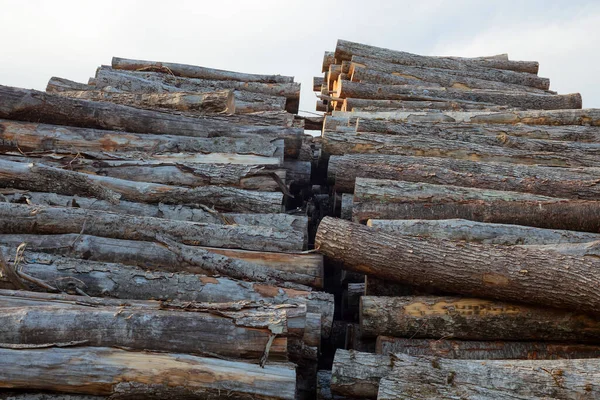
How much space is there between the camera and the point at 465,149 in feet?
24.2

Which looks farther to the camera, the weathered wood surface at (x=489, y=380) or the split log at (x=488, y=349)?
the split log at (x=488, y=349)

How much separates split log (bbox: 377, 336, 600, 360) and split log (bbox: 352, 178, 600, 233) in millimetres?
1387

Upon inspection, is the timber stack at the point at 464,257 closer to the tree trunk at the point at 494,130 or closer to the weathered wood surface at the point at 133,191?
the tree trunk at the point at 494,130

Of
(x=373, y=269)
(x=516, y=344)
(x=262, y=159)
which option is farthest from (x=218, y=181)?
(x=516, y=344)

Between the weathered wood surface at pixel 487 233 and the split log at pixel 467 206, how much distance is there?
0.20m

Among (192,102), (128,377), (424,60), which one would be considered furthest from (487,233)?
(424,60)

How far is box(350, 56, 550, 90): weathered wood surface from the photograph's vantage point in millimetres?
10859

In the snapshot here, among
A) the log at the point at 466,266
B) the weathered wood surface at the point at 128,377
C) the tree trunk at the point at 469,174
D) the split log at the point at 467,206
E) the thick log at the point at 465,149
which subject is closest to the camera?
the weathered wood surface at the point at 128,377

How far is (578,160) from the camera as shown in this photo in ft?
23.9

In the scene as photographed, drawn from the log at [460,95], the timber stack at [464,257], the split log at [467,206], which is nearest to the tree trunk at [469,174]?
the timber stack at [464,257]

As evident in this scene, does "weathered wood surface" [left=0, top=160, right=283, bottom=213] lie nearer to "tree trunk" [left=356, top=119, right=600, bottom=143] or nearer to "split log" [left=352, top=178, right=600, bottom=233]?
"split log" [left=352, top=178, right=600, bottom=233]

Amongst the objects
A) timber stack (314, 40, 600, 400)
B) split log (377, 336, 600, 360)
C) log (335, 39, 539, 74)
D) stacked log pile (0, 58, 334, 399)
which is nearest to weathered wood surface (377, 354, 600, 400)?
timber stack (314, 40, 600, 400)

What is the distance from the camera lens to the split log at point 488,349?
4.82 meters

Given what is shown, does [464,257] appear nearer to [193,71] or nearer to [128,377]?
[128,377]
